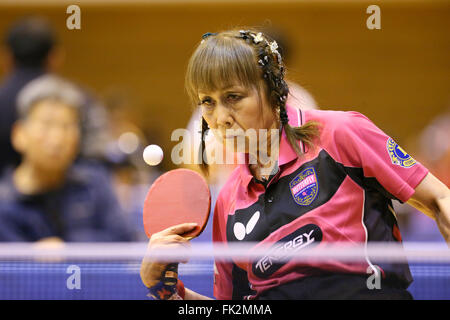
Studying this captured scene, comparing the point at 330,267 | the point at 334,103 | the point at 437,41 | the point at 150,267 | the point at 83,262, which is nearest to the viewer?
the point at 330,267

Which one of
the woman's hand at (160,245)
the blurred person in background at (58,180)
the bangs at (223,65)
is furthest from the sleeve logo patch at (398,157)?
the blurred person in background at (58,180)

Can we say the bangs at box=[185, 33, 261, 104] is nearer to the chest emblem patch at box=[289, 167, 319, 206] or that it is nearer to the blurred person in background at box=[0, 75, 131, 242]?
the chest emblem patch at box=[289, 167, 319, 206]

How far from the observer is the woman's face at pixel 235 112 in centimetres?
245

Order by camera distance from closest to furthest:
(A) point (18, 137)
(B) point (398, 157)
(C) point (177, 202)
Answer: (B) point (398, 157), (C) point (177, 202), (A) point (18, 137)

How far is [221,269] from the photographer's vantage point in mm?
2709

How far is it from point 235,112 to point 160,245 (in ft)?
1.88

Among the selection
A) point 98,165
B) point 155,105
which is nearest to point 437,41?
point 155,105

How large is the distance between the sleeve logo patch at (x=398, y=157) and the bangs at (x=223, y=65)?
54cm

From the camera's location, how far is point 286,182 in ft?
8.27

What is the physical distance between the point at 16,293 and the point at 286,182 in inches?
60.8

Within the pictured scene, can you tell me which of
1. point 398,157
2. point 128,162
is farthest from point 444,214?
point 128,162

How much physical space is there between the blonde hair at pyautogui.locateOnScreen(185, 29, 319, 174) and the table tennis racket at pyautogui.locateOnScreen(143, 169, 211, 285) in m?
0.33

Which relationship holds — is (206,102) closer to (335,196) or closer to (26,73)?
(335,196)
